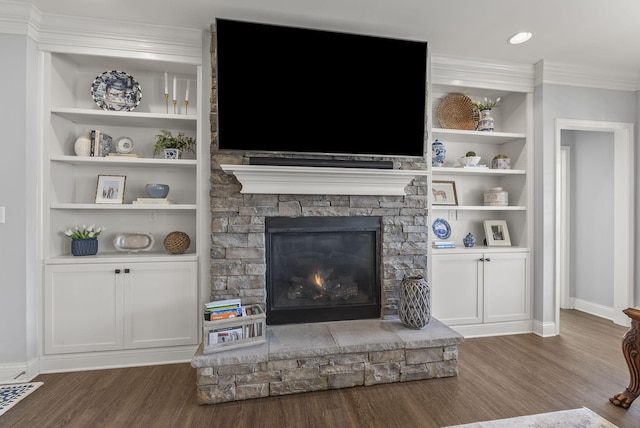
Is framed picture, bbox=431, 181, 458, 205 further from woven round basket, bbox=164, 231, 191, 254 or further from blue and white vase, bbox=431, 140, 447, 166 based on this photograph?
woven round basket, bbox=164, 231, 191, 254

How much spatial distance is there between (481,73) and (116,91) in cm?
321

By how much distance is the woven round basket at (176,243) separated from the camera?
2.70 m

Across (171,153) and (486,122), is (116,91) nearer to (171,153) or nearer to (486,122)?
(171,153)

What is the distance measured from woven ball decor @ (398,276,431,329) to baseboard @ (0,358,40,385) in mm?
2685

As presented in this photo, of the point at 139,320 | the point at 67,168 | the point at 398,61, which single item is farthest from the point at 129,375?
the point at 398,61

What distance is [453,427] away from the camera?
182 cm

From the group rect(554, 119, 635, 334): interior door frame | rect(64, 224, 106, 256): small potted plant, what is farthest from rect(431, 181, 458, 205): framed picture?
rect(64, 224, 106, 256): small potted plant

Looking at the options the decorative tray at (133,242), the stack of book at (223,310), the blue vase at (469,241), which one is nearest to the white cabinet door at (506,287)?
the blue vase at (469,241)

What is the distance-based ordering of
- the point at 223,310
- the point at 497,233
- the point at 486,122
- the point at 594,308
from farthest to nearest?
the point at 594,308 → the point at 497,233 → the point at 486,122 → the point at 223,310

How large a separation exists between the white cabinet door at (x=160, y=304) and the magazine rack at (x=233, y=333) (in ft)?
1.88

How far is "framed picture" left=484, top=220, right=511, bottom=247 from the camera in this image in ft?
11.2

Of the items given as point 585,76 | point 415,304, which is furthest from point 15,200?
point 585,76

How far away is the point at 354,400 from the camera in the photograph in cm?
210

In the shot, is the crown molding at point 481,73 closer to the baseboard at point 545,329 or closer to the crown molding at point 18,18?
the baseboard at point 545,329
